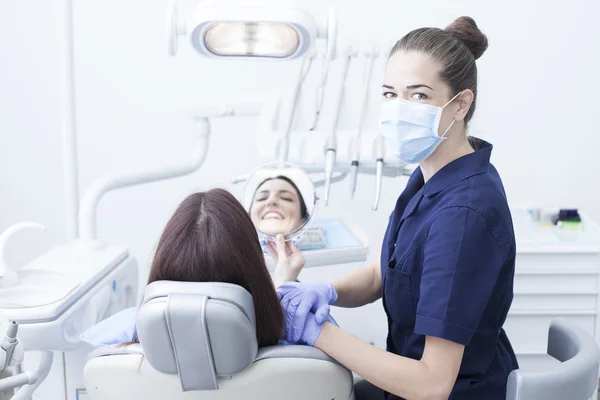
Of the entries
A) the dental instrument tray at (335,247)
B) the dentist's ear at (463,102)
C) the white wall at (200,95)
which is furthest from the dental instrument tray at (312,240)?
the white wall at (200,95)

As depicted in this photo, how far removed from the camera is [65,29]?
1820 millimetres

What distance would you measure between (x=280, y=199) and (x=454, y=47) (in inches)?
23.0

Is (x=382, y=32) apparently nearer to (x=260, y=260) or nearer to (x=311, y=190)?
(x=311, y=190)

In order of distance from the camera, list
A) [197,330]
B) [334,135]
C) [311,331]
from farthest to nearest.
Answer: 1. [334,135]
2. [311,331]
3. [197,330]

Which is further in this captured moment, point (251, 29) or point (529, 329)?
point (529, 329)

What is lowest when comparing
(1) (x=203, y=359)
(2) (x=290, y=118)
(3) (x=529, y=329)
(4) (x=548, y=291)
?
(3) (x=529, y=329)

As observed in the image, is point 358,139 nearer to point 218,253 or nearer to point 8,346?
point 218,253

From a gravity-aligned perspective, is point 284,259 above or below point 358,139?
below

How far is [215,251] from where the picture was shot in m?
1.01

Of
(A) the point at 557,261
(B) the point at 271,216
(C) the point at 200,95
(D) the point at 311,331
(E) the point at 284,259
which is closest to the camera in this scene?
(D) the point at 311,331

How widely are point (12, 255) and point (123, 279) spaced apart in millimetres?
1382

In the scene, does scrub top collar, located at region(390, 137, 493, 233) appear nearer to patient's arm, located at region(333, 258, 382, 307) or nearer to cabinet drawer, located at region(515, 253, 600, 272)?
patient's arm, located at region(333, 258, 382, 307)

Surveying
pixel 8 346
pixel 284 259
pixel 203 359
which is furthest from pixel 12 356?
pixel 284 259

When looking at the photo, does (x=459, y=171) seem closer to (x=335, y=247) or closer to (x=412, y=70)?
(x=412, y=70)
